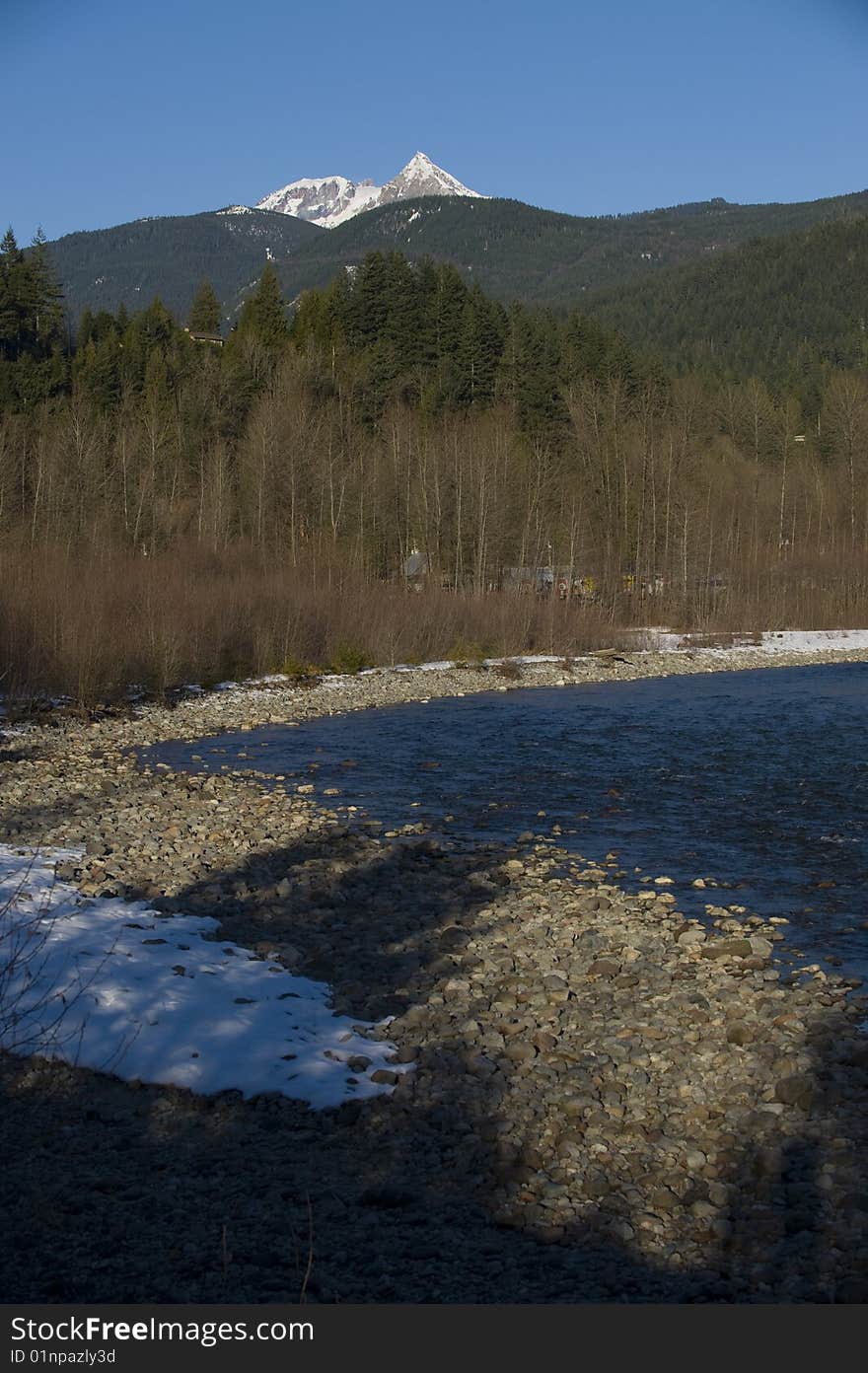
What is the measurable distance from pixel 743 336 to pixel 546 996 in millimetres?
129043

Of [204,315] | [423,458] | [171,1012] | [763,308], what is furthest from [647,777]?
[763,308]

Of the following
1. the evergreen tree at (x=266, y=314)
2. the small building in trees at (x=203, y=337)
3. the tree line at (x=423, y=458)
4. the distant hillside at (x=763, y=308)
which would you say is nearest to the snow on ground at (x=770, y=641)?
the tree line at (x=423, y=458)

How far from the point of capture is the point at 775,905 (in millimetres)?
11883

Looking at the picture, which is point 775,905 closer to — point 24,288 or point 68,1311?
point 68,1311

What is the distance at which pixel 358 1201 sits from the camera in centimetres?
615

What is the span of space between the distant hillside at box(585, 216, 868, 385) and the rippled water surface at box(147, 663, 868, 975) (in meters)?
87.2

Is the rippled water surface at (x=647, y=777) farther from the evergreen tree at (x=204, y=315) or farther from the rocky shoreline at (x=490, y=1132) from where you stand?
the evergreen tree at (x=204, y=315)

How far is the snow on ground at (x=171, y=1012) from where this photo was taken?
24.8ft

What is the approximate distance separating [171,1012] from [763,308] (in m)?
139

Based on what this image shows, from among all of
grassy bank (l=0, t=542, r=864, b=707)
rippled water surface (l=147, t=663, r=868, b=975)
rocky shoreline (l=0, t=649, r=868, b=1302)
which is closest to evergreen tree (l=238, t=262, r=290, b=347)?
grassy bank (l=0, t=542, r=864, b=707)

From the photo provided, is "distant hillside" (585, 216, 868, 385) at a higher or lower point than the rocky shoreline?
higher

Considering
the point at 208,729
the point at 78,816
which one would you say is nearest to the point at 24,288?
the point at 208,729

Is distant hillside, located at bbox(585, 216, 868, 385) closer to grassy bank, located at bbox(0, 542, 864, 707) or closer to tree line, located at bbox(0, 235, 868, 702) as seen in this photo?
tree line, located at bbox(0, 235, 868, 702)

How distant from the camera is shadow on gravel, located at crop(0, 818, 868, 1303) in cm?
530
